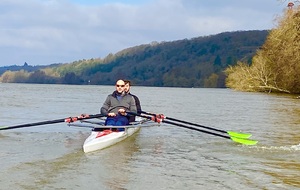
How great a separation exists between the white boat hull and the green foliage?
3272 cm

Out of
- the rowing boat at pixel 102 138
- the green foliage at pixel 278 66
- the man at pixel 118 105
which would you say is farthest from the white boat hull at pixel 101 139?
the green foliage at pixel 278 66

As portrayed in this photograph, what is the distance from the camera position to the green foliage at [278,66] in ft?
139

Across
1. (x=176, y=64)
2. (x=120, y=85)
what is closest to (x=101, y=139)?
(x=120, y=85)

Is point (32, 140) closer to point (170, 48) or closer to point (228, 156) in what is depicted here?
point (228, 156)

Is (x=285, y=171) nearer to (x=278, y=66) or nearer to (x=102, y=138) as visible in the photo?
(x=102, y=138)

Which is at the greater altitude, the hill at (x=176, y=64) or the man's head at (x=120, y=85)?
the hill at (x=176, y=64)

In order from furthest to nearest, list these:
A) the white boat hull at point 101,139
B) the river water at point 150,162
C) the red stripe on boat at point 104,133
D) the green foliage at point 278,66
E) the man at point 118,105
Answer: the green foliage at point 278,66
the man at point 118,105
the red stripe on boat at point 104,133
the white boat hull at point 101,139
the river water at point 150,162

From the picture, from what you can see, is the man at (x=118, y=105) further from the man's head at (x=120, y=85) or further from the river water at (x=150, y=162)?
the river water at (x=150, y=162)

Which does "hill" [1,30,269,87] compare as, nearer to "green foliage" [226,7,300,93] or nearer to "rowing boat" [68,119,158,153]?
"green foliage" [226,7,300,93]

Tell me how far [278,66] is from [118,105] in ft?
148

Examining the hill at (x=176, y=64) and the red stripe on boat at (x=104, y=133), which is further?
the hill at (x=176, y=64)

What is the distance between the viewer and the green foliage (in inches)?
1669

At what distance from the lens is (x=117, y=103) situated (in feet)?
44.4

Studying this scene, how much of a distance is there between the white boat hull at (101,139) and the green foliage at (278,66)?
32.7 m
